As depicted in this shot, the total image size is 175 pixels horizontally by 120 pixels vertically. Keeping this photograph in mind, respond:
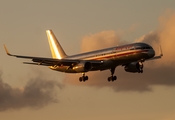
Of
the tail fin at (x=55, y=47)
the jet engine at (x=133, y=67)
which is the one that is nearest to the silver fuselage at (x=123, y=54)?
the jet engine at (x=133, y=67)

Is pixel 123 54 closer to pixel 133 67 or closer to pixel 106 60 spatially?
pixel 106 60

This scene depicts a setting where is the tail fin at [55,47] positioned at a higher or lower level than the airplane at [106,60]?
higher

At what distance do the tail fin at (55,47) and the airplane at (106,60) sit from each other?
429 inches

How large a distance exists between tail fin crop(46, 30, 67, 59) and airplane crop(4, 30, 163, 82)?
1090 centimetres

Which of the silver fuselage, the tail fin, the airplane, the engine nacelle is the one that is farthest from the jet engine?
the tail fin

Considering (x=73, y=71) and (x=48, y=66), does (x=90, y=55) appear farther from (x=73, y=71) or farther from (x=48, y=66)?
(x=48, y=66)

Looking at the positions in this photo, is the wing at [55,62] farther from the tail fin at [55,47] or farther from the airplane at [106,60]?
the tail fin at [55,47]

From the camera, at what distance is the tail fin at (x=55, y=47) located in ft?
439

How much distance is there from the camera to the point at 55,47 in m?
138

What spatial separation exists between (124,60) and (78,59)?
11690 mm

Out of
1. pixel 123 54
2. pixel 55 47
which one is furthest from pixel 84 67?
pixel 55 47

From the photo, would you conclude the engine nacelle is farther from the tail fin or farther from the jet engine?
the tail fin

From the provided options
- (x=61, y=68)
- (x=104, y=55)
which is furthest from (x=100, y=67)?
(x=61, y=68)

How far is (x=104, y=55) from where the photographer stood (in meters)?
112
